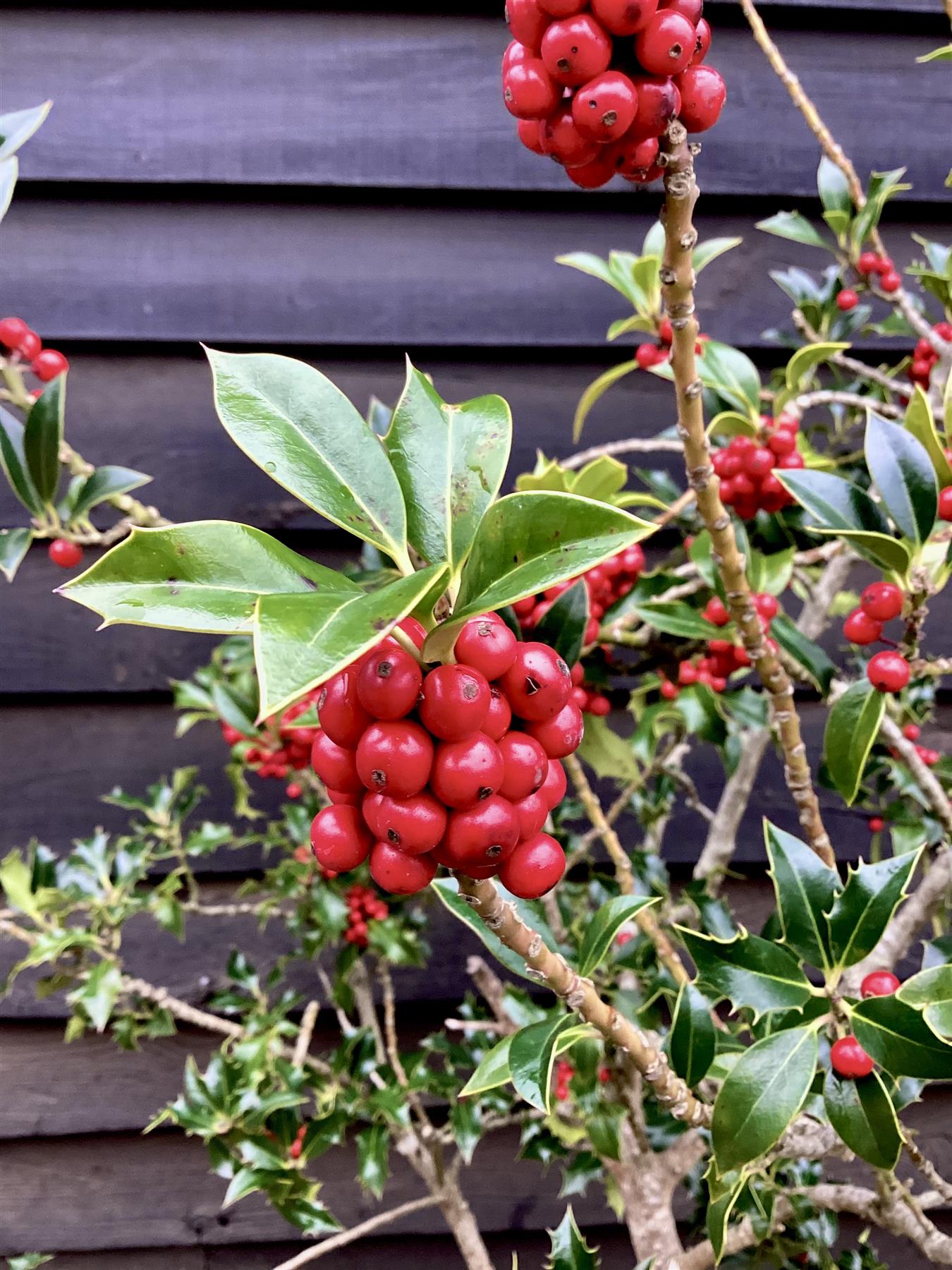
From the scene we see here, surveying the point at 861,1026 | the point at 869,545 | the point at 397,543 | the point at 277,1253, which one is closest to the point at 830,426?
the point at 869,545

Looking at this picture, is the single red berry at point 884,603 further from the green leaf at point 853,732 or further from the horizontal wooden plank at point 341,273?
the horizontal wooden plank at point 341,273

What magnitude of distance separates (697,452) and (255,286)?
2.94 feet

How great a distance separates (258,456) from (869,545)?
1.32ft

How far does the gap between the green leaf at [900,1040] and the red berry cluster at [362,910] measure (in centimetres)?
61

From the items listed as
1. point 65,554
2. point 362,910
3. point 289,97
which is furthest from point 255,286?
point 362,910

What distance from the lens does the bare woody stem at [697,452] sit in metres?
0.34

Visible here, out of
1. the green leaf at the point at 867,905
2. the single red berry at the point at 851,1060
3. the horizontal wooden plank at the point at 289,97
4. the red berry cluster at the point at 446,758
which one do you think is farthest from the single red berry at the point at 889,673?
the horizontal wooden plank at the point at 289,97

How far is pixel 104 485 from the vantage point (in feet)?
2.49

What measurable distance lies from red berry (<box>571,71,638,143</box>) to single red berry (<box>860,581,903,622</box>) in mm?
368

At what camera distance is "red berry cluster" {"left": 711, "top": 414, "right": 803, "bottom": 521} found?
66cm

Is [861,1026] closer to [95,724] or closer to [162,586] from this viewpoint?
[162,586]

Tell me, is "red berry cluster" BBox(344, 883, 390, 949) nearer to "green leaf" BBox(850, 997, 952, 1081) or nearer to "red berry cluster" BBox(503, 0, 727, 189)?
"green leaf" BBox(850, 997, 952, 1081)

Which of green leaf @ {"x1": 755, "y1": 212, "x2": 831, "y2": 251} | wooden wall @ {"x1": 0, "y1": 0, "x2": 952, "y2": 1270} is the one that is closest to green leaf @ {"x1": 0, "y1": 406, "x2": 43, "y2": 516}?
wooden wall @ {"x1": 0, "y1": 0, "x2": 952, "y2": 1270}

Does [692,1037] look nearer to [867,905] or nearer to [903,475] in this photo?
[867,905]
